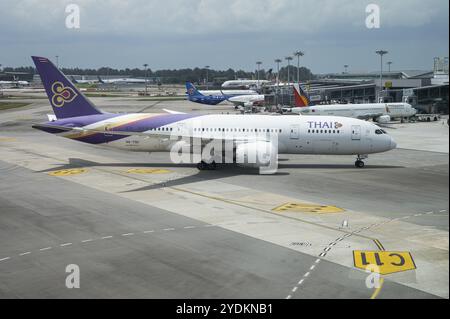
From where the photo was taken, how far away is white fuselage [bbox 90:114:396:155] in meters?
46.2

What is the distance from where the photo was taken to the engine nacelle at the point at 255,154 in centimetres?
4347

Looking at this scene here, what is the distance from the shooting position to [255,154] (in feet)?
143

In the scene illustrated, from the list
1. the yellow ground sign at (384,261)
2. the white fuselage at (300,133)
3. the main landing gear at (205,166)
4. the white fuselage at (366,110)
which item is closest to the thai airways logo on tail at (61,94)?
the white fuselage at (300,133)

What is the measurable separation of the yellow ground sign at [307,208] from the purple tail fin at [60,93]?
78.4 ft

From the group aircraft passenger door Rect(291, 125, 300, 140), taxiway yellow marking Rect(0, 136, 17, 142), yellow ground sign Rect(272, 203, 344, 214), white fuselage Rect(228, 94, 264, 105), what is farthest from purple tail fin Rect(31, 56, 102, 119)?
white fuselage Rect(228, 94, 264, 105)

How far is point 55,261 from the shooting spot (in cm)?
2258

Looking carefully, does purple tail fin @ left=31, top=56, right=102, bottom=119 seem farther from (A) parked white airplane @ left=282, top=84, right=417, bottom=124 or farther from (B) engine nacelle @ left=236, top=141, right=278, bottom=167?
(A) parked white airplane @ left=282, top=84, right=417, bottom=124

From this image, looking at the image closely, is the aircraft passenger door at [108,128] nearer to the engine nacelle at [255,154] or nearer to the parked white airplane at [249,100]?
the engine nacelle at [255,154]

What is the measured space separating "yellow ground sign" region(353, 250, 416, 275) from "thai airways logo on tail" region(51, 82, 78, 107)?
3301 cm

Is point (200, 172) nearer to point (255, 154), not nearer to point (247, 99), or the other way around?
point (255, 154)

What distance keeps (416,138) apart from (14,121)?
66.6 m

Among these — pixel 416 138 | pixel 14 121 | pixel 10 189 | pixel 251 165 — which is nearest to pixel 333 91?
pixel 416 138

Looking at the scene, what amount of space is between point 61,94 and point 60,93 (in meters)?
0.12

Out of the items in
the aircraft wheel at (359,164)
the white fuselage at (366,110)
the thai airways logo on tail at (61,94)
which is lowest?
the aircraft wheel at (359,164)
